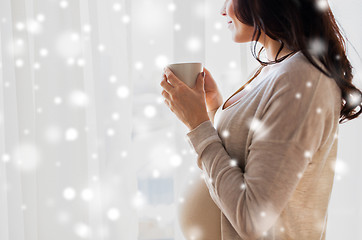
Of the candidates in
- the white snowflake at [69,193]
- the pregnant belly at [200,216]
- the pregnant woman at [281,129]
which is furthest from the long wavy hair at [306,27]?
the white snowflake at [69,193]

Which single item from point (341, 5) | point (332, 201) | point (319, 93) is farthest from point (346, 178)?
point (319, 93)

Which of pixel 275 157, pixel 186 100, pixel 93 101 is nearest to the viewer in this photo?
pixel 275 157

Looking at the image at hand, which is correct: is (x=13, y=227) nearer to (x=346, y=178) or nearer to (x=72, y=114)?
(x=72, y=114)

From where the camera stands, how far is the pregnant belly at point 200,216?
73 centimetres

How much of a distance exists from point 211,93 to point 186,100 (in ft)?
0.72

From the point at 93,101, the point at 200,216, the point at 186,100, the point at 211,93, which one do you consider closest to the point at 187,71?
the point at 186,100

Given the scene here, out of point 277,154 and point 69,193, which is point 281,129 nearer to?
point 277,154

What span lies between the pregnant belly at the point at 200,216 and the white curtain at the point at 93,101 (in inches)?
11.5

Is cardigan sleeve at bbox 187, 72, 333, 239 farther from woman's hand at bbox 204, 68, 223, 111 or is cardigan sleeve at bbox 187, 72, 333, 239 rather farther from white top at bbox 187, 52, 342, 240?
woman's hand at bbox 204, 68, 223, 111

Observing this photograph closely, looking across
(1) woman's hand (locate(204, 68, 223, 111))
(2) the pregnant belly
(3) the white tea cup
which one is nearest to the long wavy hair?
(3) the white tea cup

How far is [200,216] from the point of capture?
74 cm

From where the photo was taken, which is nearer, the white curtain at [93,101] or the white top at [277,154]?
the white top at [277,154]

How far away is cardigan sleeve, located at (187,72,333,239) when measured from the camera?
0.54 metres

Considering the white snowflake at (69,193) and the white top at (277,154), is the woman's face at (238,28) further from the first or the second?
the white snowflake at (69,193)
